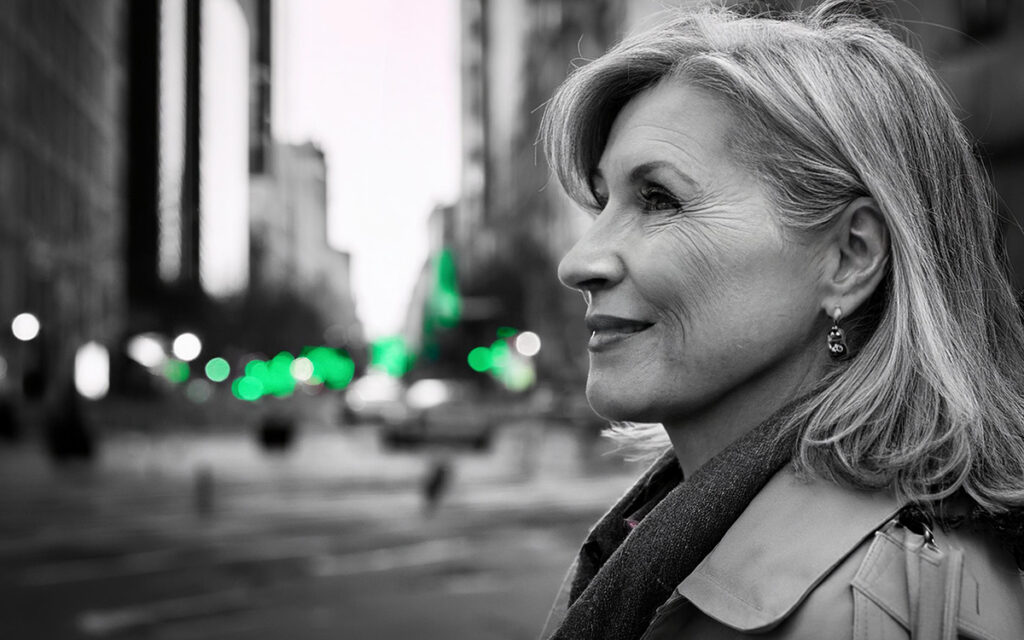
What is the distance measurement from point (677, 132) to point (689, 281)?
25 cm

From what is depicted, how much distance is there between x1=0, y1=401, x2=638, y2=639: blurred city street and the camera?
10.4 metres

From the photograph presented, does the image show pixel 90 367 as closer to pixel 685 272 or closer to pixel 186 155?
Answer: pixel 685 272

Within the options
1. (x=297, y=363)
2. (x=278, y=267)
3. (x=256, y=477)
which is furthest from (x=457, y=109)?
(x=256, y=477)

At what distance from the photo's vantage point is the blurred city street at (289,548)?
10438 mm

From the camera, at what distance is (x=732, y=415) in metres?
1.88

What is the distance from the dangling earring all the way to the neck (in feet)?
0.18

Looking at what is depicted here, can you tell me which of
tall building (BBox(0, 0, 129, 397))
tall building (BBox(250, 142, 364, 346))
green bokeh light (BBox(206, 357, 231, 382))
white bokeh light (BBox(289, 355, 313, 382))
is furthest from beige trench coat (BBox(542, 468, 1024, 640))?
green bokeh light (BBox(206, 357, 231, 382))

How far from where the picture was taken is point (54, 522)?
17.3 m

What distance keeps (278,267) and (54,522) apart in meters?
143

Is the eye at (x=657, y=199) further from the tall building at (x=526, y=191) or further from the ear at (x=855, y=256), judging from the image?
the tall building at (x=526, y=191)

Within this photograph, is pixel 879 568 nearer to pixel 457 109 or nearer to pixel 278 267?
pixel 278 267

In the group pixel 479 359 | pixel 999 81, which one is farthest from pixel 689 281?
pixel 479 359

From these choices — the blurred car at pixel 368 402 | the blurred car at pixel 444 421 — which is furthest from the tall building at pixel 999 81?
the blurred car at pixel 368 402

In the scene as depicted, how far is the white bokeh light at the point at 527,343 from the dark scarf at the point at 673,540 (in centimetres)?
5190
